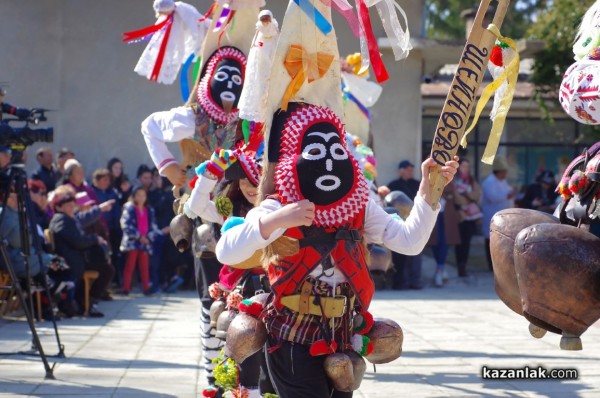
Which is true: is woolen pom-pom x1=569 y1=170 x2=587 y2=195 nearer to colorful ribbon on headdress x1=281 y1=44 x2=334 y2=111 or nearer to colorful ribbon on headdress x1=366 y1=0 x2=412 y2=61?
colorful ribbon on headdress x1=366 y1=0 x2=412 y2=61

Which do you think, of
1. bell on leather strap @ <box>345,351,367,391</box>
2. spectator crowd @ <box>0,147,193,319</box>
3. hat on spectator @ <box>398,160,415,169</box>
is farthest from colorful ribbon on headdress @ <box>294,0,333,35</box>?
hat on spectator @ <box>398,160,415,169</box>

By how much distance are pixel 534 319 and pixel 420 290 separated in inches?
421

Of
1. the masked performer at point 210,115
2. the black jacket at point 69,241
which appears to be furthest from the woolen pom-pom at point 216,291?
the black jacket at point 69,241

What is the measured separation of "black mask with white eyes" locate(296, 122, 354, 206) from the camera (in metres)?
4.15

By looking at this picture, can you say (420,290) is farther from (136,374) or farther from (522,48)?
(136,374)

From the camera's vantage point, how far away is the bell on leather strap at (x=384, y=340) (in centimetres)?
432

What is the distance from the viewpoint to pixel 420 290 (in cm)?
1488

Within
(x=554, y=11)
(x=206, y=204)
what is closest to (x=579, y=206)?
(x=206, y=204)

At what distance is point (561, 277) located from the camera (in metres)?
4.08

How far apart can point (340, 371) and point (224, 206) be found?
1.72 metres

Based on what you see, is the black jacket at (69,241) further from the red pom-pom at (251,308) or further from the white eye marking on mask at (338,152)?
the white eye marking on mask at (338,152)

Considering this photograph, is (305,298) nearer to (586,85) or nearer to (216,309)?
Result: (586,85)

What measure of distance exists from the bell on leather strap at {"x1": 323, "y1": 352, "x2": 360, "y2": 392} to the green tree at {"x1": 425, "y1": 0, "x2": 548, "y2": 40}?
109ft

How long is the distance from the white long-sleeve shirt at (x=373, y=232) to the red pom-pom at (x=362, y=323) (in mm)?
319
